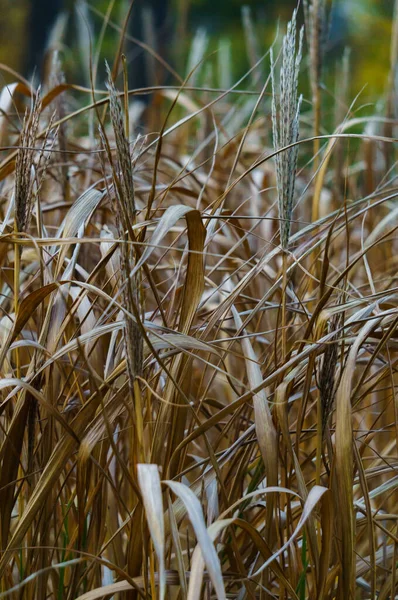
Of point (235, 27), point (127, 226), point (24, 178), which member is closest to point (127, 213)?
point (127, 226)

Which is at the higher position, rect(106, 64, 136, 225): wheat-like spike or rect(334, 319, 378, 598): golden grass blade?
rect(106, 64, 136, 225): wheat-like spike

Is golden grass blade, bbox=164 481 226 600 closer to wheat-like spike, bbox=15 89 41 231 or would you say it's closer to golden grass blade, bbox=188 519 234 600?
golden grass blade, bbox=188 519 234 600

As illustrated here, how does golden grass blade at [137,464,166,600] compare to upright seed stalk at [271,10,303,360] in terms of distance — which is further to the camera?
upright seed stalk at [271,10,303,360]

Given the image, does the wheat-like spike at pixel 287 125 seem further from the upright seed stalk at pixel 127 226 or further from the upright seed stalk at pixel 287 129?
the upright seed stalk at pixel 127 226

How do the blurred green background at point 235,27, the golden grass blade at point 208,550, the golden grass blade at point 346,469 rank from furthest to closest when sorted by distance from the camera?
the blurred green background at point 235,27
the golden grass blade at point 346,469
the golden grass blade at point 208,550

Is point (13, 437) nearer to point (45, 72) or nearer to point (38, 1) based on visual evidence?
point (45, 72)

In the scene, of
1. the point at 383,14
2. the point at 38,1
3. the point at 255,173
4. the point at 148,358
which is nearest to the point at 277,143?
the point at 148,358

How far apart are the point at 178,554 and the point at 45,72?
1433mm

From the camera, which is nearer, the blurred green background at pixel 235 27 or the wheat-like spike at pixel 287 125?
the wheat-like spike at pixel 287 125

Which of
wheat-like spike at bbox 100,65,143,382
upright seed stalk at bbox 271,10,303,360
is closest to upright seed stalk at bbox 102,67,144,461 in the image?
wheat-like spike at bbox 100,65,143,382

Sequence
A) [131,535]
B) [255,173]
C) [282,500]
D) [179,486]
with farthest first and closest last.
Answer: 1. [255,173]
2. [282,500]
3. [131,535]
4. [179,486]

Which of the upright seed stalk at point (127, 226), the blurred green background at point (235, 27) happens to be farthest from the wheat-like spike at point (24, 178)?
the blurred green background at point (235, 27)

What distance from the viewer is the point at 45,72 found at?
1.70 metres

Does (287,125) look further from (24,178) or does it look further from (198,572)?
(198,572)
